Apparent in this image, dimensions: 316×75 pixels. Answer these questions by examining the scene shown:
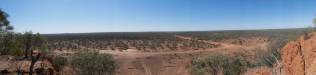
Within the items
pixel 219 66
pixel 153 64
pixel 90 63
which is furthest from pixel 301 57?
pixel 153 64

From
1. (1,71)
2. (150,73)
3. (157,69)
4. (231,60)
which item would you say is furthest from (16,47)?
(157,69)

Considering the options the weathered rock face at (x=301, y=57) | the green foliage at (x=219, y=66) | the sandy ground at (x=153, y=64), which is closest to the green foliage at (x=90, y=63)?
the green foliage at (x=219, y=66)

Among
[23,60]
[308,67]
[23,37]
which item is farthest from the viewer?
[23,37]

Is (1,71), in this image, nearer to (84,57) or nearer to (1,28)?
(1,28)

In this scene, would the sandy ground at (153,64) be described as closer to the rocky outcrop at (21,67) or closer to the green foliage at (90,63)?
the green foliage at (90,63)

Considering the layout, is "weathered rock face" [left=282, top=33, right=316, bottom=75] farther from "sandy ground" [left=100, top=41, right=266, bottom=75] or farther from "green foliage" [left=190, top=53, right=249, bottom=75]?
"sandy ground" [left=100, top=41, right=266, bottom=75]

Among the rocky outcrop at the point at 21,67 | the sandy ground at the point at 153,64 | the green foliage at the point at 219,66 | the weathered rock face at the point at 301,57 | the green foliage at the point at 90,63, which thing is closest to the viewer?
the weathered rock face at the point at 301,57

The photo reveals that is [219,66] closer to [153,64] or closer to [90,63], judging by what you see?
[90,63]
